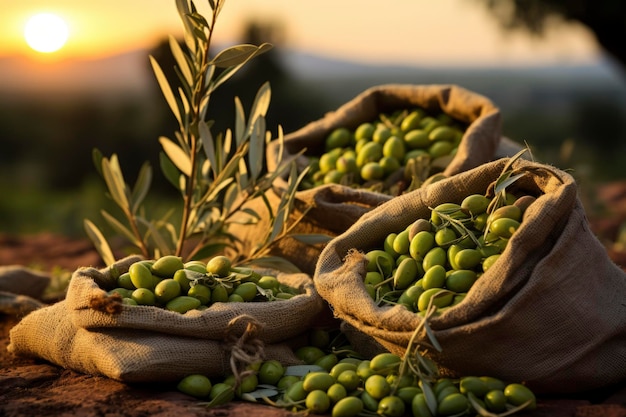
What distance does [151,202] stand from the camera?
10961 millimetres

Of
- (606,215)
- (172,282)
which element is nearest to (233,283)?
(172,282)

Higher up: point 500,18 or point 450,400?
point 450,400

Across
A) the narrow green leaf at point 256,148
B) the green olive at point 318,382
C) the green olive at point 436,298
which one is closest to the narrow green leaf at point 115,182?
the narrow green leaf at point 256,148

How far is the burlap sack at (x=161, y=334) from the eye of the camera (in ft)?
9.37

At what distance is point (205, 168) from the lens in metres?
4.29

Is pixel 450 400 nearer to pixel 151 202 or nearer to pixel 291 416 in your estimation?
pixel 291 416

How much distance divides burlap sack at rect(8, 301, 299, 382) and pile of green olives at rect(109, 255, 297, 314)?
5.3 inches

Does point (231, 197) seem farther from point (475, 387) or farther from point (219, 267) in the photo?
point (475, 387)

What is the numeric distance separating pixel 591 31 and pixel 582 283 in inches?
493

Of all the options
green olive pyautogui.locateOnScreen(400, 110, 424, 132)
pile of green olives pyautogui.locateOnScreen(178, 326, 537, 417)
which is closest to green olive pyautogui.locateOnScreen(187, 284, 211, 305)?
pile of green olives pyautogui.locateOnScreen(178, 326, 537, 417)

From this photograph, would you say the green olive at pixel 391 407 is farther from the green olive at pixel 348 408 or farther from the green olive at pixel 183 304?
the green olive at pixel 183 304

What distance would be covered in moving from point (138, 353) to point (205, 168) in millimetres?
1596

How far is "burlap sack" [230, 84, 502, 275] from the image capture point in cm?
370

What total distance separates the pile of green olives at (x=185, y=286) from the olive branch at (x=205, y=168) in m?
0.62
